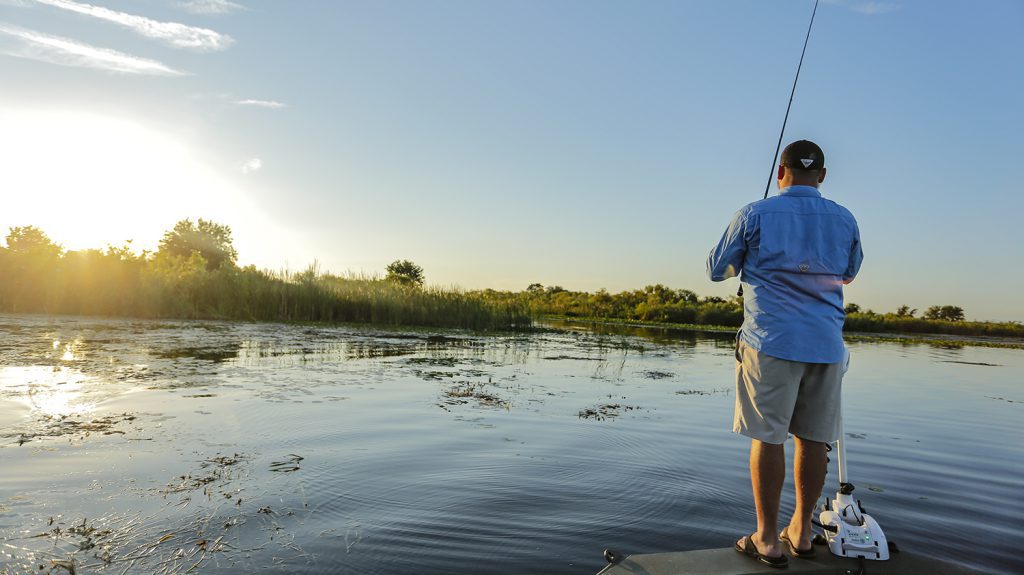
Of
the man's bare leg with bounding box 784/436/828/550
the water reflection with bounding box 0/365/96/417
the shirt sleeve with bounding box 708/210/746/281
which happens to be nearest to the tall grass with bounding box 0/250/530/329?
the water reflection with bounding box 0/365/96/417

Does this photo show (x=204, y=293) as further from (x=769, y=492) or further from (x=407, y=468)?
(x=769, y=492)

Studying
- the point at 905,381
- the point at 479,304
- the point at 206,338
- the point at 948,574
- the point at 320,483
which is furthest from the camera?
the point at 479,304

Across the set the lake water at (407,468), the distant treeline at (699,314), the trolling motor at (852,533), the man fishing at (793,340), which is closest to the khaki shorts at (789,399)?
the man fishing at (793,340)

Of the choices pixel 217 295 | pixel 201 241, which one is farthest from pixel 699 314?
pixel 201 241

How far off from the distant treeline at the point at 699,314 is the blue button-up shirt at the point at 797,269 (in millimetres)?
36292

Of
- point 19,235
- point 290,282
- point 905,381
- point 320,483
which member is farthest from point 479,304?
point 320,483

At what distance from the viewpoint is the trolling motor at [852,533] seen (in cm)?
295

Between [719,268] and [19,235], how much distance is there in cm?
2504

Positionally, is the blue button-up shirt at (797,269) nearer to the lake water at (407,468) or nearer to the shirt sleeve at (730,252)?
the shirt sleeve at (730,252)

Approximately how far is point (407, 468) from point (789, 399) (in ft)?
9.53

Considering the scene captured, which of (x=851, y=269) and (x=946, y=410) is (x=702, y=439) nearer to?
(x=851, y=269)

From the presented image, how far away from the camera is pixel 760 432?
2912 mm

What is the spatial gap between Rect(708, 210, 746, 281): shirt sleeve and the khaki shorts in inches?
17.3

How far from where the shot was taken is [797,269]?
115 inches
